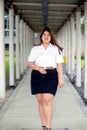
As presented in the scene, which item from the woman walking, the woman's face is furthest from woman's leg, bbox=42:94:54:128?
the woman's face

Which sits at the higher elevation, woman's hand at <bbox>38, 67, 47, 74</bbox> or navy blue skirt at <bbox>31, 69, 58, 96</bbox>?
woman's hand at <bbox>38, 67, 47, 74</bbox>

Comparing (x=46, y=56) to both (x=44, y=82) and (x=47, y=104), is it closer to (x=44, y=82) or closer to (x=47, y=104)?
(x=44, y=82)

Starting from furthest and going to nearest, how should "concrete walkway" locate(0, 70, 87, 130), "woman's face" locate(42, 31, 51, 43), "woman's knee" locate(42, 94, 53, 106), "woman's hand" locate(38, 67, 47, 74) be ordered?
"concrete walkway" locate(0, 70, 87, 130), "woman's face" locate(42, 31, 51, 43), "woman's knee" locate(42, 94, 53, 106), "woman's hand" locate(38, 67, 47, 74)

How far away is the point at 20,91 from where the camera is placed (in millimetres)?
13789

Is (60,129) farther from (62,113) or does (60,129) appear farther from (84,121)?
(62,113)

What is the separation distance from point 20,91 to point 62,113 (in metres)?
5.06

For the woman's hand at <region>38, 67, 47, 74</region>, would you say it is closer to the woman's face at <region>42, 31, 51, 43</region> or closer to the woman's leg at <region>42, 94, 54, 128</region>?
the woman's leg at <region>42, 94, 54, 128</region>

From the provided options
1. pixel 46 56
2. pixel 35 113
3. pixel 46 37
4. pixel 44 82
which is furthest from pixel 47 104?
pixel 35 113

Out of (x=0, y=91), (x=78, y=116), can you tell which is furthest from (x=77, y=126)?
(x=0, y=91)

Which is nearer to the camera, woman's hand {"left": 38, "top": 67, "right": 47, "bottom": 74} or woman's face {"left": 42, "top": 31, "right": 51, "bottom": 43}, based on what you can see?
woman's hand {"left": 38, "top": 67, "right": 47, "bottom": 74}

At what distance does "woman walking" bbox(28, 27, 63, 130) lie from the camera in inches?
240

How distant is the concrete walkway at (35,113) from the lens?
24.2 ft

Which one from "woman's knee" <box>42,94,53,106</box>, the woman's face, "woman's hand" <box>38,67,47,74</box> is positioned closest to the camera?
"woman's hand" <box>38,67,47,74</box>

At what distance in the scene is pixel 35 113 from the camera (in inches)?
→ 350
